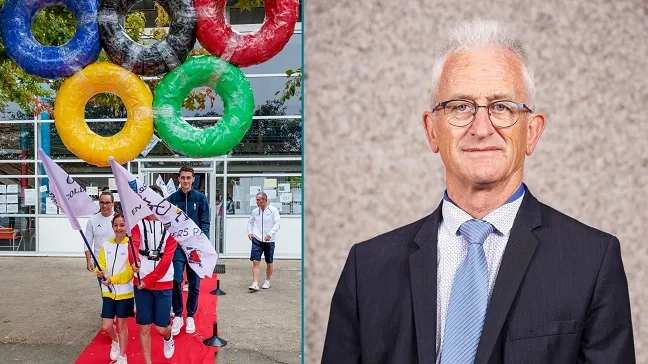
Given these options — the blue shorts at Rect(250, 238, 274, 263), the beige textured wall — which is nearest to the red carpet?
the blue shorts at Rect(250, 238, 274, 263)

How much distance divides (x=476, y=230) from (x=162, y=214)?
2.47m

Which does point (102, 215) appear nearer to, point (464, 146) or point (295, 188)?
point (464, 146)

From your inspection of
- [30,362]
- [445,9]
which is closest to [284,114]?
[30,362]

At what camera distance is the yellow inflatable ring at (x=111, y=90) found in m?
2.90

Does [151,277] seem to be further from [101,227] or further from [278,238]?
[278,238]

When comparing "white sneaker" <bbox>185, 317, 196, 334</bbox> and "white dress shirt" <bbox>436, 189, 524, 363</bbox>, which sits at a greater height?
"white dress shirt" <bbox>436, 189, 524, 363</bbox>

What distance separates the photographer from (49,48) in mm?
2939

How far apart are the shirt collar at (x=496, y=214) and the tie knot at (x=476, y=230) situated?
19 mm

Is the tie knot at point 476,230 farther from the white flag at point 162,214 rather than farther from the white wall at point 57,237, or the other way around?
the white wall at point 57,237

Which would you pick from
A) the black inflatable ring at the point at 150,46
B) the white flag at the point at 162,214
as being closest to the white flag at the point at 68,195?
the white flag at the point at 162,214

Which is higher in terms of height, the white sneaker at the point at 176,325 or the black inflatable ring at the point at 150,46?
the black inflatable ring at the point at 150,46

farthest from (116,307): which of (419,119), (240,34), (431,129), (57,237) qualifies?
(57,237)

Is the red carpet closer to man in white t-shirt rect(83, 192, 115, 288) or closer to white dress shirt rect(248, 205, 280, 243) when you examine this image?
man in white t-shirt rect(83, 192, 115, 288)

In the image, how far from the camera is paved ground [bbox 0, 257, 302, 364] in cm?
502
